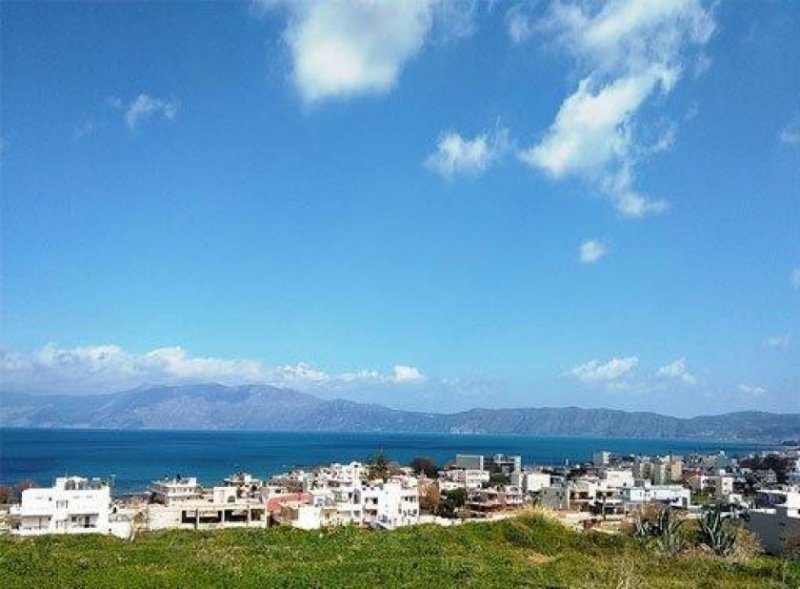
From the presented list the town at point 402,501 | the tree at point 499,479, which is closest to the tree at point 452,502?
the town at point 402,501

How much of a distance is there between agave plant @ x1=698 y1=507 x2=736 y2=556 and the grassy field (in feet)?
5.59

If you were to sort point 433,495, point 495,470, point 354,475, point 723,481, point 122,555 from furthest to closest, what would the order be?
1. point 495,470
2. point 723,481
3. point 354,475
4. point 433,495
5. point 122,555

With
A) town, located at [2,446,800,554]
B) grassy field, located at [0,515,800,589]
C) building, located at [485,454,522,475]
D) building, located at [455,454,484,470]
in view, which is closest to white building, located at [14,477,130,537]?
town, located at [2,446,800,554]

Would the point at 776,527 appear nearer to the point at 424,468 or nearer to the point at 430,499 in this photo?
the point at 430,499

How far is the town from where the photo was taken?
1277 inches

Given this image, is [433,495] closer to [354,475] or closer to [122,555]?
[354,475]

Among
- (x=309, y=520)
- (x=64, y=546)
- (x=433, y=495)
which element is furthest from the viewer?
(x=433, y=495)

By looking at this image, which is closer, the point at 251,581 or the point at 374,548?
the point at 251,581

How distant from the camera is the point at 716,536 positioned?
2459cm

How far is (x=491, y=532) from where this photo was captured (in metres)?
23.3

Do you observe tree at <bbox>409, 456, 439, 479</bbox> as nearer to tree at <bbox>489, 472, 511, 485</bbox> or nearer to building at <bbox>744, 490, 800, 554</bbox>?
tree at <bbox>489, 472, 511, 485</bbox>

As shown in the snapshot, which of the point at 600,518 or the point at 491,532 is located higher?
the point at 491,532

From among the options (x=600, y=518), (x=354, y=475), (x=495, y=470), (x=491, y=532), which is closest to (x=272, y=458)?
(x=495, y=470)

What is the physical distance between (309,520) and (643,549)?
1595cm
